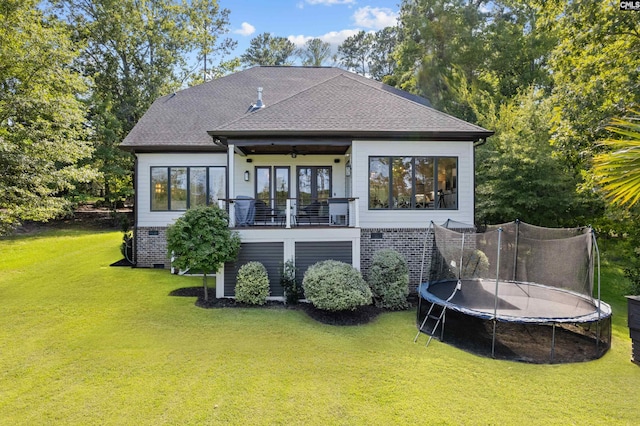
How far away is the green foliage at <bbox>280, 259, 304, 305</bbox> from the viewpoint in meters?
8.40

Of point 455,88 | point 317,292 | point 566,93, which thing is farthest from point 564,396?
point 455,88

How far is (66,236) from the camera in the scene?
57.7 feet

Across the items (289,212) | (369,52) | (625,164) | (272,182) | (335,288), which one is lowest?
(335,288)

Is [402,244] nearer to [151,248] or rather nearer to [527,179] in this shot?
[527,179]

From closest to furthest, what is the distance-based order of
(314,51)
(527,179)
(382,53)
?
(527,179)
(314,51)
(382,53)

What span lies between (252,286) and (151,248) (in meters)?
5.30

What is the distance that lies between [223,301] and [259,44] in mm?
36802

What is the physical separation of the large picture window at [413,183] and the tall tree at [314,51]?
94.8ft

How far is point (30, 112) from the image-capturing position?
1058 centimetres

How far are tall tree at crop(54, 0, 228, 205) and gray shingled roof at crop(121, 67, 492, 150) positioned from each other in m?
9.33

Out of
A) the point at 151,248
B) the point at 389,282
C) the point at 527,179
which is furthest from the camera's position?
the point at 151,248

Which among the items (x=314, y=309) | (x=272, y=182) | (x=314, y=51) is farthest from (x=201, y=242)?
(x=314, y=51)

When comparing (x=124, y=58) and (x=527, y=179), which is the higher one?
(x=124, y=58)

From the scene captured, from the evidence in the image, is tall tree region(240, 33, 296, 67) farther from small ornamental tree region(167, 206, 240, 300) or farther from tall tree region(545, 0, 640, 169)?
small ornamental tree region(167, 206, 240, 300)
